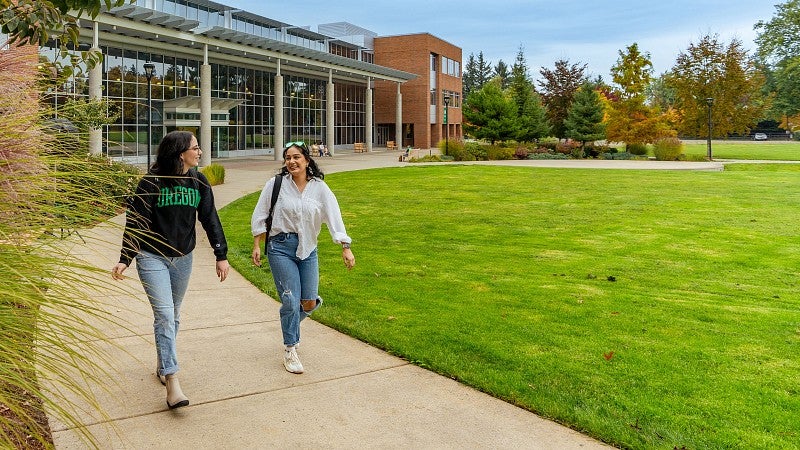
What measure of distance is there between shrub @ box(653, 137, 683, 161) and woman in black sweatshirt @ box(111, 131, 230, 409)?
42.1 m

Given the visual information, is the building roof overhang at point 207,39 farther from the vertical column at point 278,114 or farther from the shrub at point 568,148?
the shrub at point 568,148

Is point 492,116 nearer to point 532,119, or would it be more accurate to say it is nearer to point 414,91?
point 532,119

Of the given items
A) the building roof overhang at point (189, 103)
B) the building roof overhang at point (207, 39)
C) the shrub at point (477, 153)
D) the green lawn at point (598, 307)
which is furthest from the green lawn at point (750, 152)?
the green lawn at point (598, 307)

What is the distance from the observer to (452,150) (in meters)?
44.8

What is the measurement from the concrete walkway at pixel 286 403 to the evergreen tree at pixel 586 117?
44701 millimetres

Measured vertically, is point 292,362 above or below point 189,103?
below

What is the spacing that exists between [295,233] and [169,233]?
1034 mm

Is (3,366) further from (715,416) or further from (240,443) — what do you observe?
(715,416)

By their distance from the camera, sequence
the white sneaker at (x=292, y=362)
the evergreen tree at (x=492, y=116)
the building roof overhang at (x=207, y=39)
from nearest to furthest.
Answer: the white sneaker at (x=292, y=362) < the building roof overhang at (x=207, y=39) < the evergreen tree at (x=492, y=116)

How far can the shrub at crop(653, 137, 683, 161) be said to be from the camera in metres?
42.7

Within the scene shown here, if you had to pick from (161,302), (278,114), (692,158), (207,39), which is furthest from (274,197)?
(692,158)

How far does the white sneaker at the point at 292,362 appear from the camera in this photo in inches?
213

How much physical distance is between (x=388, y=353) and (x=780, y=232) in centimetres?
1076

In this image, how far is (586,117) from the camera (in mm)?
48812
